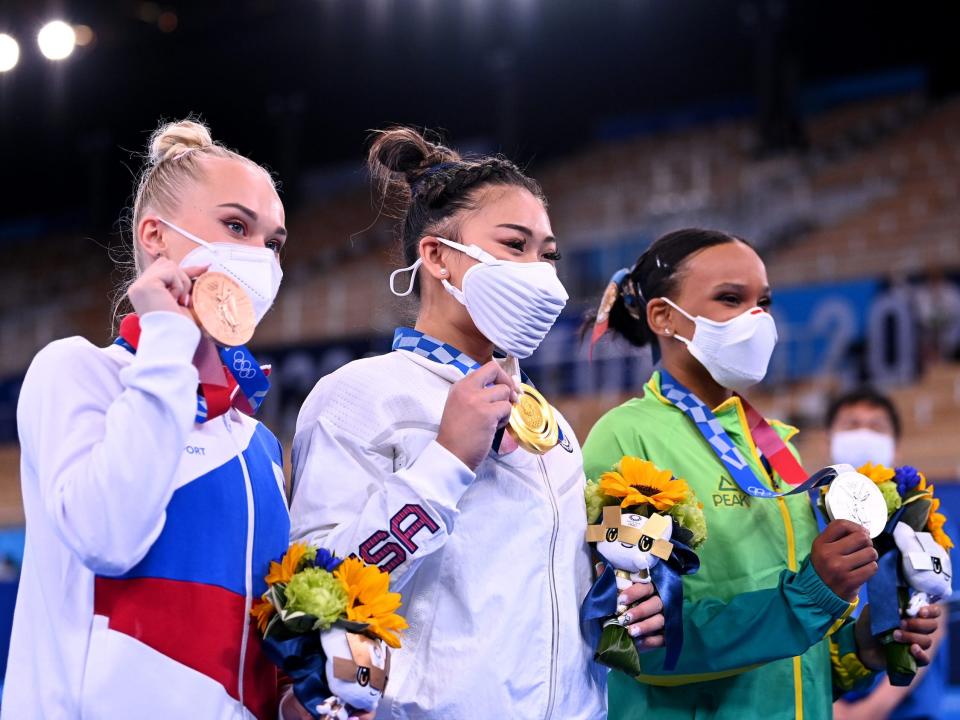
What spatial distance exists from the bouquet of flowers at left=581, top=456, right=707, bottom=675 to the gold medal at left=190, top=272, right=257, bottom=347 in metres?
0.72

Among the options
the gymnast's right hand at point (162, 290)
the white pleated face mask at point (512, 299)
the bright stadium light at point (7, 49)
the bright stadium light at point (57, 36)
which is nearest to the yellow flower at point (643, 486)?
the white pleated face mask at point (512, 299)

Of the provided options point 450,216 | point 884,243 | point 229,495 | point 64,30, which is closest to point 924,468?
point 884,243

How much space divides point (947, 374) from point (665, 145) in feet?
26.7

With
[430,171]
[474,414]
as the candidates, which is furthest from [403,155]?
[474,414]

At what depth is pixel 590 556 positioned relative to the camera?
2.15 m

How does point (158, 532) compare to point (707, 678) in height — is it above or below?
above

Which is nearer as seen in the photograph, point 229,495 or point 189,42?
point 229,495

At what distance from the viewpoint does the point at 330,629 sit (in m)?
1.67

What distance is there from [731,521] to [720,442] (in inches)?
7.3

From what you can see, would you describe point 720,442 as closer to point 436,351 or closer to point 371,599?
point 436,351

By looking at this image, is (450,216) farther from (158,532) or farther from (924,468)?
(924,468)

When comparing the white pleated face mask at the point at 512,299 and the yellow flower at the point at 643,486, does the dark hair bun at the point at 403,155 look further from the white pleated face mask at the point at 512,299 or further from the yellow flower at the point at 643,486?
the yellow flower at the point at 643,486

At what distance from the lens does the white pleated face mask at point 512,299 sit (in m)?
2.10

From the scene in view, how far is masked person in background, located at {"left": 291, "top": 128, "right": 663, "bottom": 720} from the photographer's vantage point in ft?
6.13
